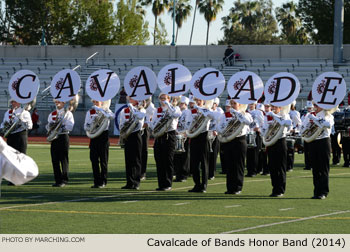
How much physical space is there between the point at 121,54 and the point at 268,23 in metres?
51.6

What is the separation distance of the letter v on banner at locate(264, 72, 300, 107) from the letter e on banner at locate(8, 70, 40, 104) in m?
4.52

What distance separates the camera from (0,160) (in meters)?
6.35

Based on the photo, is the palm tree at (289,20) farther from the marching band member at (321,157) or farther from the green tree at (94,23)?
the marching band member at (321,157)

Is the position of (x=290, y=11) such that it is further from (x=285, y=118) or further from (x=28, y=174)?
(x=28, y=174)

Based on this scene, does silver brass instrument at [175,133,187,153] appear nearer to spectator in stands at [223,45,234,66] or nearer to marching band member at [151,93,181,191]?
marching band member at [151,93,181,191]

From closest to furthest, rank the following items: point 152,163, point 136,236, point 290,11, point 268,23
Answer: point 136,236 → point 152,163 → point 290,11 → point 268,23

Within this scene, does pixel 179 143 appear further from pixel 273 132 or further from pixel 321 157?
pixel 321 157

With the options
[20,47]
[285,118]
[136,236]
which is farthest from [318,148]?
[20,47]

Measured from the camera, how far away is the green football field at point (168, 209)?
33.0ft

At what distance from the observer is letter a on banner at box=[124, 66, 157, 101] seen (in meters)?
15.2

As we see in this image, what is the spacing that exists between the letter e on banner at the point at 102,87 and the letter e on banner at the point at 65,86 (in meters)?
0.35

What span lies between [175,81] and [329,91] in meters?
2.71

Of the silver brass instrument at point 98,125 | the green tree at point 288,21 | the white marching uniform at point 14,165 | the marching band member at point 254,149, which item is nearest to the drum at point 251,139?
the marching band member at point 254,149

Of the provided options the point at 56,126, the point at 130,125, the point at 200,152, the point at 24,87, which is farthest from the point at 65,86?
the point at 200,152
